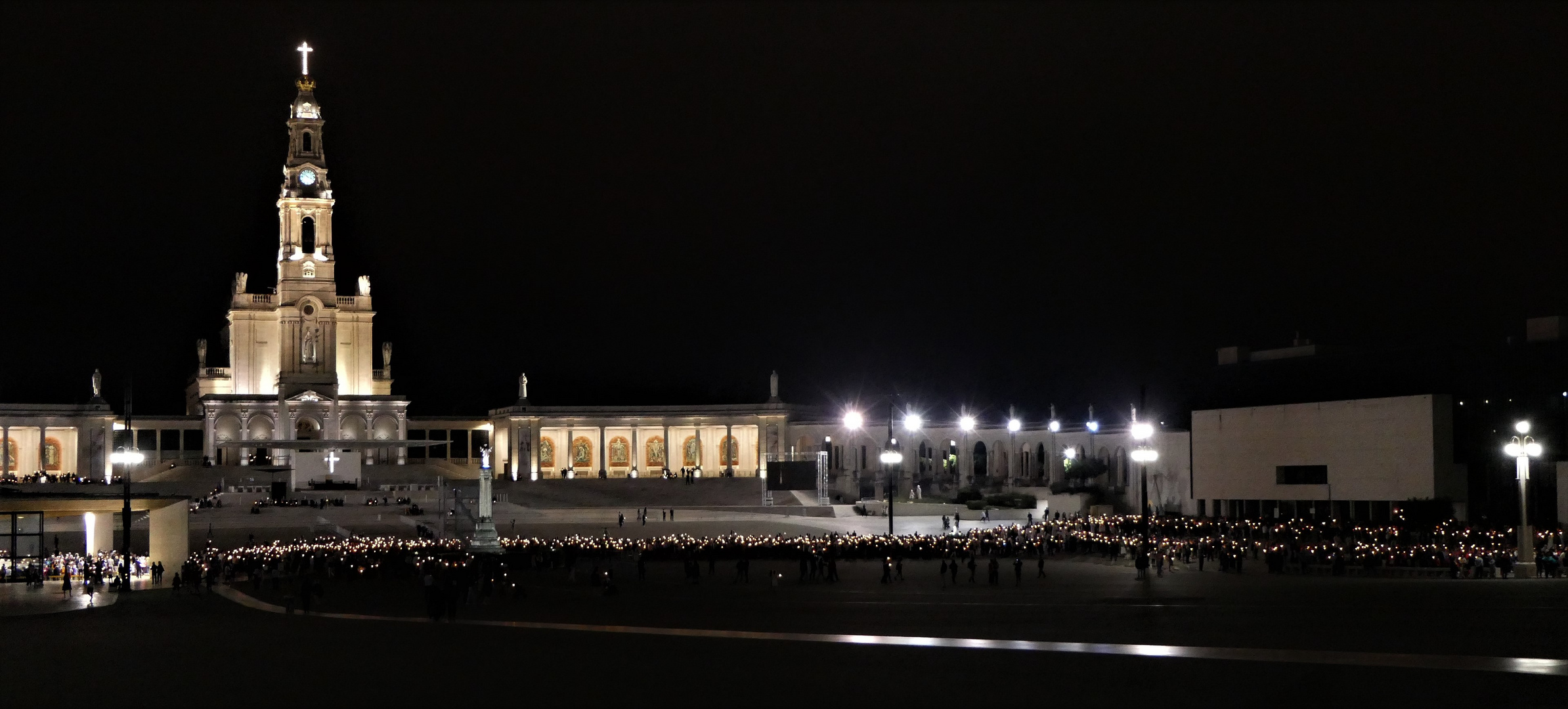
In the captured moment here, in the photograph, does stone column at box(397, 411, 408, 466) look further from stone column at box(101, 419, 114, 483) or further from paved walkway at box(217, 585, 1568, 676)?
paved walkway at box(217, 585, 1568, 676)

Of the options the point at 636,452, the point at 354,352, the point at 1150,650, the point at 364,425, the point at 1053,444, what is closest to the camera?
the point at 1150,650

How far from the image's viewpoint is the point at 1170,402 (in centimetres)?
7306

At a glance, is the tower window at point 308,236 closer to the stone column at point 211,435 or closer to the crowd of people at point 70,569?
the stone column at point 211,435

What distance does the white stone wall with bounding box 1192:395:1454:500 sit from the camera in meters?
55.7

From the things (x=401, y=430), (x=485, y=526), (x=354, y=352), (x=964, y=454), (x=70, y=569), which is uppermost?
(x=354, y=352)

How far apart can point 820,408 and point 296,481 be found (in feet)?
91.5

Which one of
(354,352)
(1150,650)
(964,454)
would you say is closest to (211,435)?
(354,352)

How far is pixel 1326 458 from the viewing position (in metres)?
59.6

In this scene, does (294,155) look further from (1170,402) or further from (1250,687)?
(1250,687)

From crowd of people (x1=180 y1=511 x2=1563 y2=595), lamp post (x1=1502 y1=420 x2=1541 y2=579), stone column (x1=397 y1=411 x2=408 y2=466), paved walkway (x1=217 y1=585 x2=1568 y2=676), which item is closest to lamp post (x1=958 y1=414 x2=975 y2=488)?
stone column (x1=397 y1=411 x2=408 y2=466)

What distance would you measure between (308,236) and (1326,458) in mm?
53387

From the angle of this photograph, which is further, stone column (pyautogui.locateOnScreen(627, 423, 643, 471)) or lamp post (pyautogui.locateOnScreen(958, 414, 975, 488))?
stone column (pyautogui.locateOnScreen(627, 423, 643, 471))

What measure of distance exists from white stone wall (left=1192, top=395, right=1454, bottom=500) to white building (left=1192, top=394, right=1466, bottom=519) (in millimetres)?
33

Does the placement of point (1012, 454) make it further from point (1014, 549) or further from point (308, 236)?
point (308, 236)
